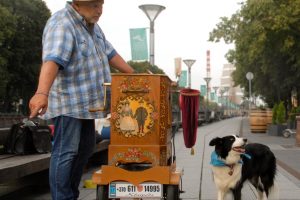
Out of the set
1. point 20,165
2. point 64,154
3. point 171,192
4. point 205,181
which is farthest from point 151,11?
point 64,154

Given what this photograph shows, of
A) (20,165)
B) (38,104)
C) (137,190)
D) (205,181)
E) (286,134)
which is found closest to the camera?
(38,104)

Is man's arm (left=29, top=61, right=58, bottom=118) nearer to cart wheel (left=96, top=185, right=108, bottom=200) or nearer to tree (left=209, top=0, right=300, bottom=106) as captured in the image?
cart wheel (left=96, top=185, right=108, bottom=200)

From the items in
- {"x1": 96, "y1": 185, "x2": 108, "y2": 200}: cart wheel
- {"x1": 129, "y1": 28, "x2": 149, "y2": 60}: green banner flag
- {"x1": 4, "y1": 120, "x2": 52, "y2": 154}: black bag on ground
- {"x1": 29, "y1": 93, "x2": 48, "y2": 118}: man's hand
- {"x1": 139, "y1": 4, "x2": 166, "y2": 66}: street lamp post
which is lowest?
{"x1": 96, "y1": 185, "x2": 108, "y2": 200}: cart wheel

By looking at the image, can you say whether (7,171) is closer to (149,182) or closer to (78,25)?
(149,182)

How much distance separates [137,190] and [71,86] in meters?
1.18

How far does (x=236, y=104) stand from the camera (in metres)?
154

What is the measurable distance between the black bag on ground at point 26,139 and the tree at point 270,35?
18527 mm

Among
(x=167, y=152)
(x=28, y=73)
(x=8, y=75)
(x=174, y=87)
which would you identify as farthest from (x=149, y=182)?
(x=28, y=73)

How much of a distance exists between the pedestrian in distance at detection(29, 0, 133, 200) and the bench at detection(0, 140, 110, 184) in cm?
169

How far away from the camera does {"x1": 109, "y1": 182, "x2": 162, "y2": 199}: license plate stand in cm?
437

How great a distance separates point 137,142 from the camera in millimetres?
4449

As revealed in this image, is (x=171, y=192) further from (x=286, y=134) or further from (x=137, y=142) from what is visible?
(x=286, y=134)

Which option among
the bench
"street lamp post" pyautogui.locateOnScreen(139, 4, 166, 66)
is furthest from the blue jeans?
"street lamp post" pyautogui.locateOnScreen(139, 4, 166, 66)

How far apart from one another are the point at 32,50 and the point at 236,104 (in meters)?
110
